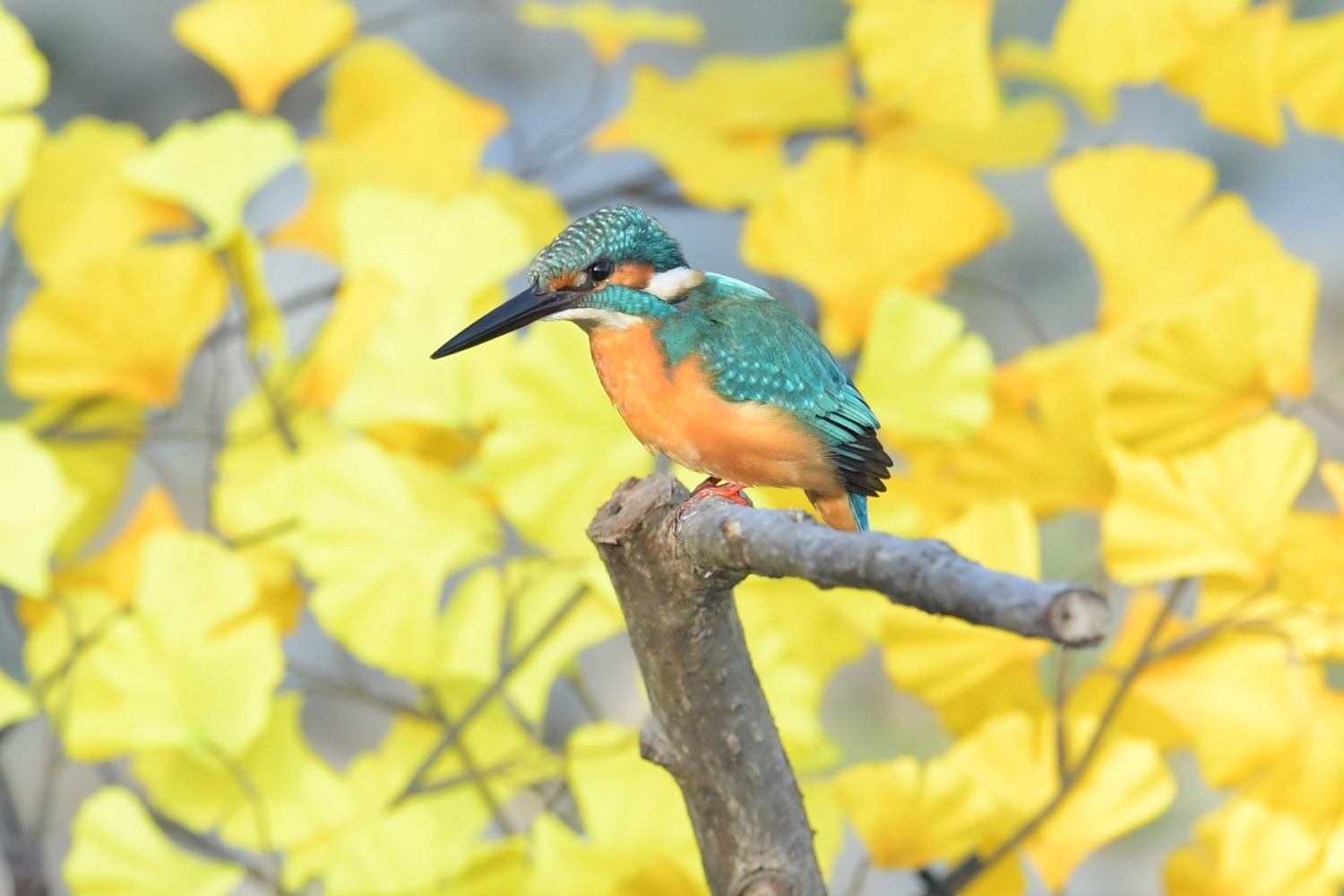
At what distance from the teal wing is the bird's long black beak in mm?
48

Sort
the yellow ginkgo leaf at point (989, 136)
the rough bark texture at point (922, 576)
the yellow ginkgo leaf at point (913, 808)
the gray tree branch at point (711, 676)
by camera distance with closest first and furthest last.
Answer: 1. the rough bark texture at point (922, 576)
2. the gray tree branch at point (711, 676)
3. the yellow ginkgo leaf at point (913, 808)
4. the yellow ginkgo leaf at point (989, 136)

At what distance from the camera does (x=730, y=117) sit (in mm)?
812

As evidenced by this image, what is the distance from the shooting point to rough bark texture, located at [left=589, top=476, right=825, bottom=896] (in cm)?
42

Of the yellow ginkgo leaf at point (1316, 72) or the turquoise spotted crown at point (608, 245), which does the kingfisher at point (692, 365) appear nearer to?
the turquoise spotted crown at point (608, 245)

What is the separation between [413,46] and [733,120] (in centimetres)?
41

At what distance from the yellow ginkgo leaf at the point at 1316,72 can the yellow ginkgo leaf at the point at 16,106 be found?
57 centimetres

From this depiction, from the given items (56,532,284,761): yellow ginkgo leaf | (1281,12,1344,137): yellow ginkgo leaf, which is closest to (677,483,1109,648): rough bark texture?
(56,532,284,761): yellow ginkgo leaf

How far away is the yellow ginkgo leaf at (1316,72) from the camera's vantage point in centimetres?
67

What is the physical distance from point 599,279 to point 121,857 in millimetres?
347

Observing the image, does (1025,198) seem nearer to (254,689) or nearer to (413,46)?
(413,46)

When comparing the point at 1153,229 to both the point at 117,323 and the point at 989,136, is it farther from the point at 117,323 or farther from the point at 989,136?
the point at 117,323

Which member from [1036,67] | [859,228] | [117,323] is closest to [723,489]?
[859,228]

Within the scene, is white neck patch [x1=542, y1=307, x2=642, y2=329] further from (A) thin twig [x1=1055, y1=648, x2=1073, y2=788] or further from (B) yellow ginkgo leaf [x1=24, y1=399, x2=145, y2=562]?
(B) yellow ginkgo leaf [x1=24, y1=399, x2=145, y2=562]

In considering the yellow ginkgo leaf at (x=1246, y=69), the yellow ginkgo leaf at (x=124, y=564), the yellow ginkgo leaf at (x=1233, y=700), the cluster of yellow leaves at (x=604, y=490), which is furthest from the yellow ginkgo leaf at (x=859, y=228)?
the yellow ginkgo leaf at (x=124, y=564)
